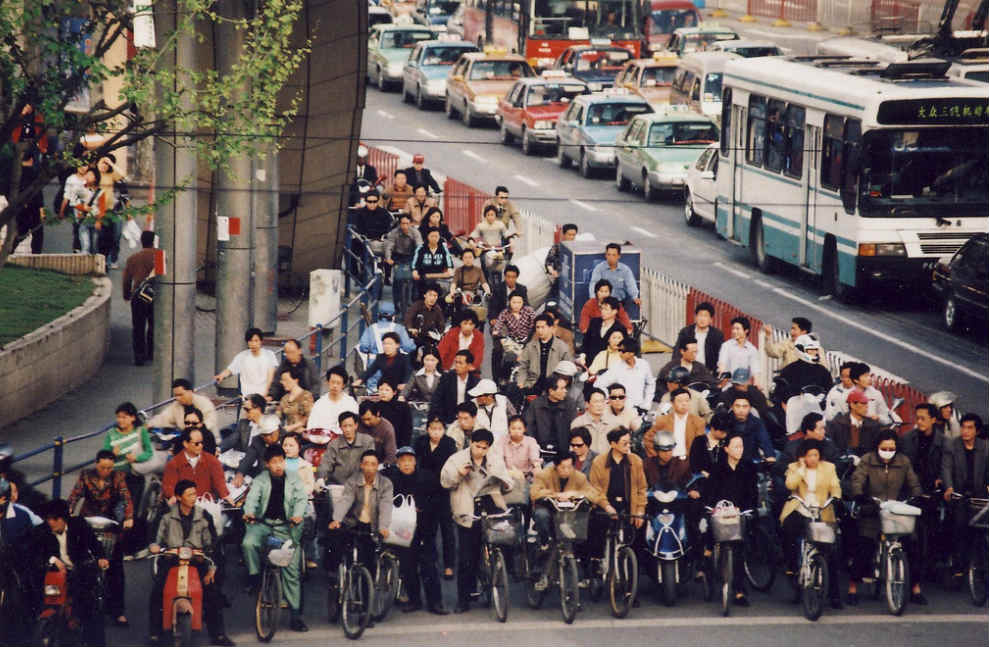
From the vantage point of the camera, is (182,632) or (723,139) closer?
(182,632)

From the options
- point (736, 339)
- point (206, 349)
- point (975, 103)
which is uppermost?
point (975, 103)

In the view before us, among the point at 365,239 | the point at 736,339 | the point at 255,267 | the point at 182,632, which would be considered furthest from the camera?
the point at 365,239

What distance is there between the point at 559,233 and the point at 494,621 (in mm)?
12147

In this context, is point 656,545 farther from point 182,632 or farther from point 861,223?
point 861,223

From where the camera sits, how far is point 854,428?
17.4 m

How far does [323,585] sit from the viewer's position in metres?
16.7

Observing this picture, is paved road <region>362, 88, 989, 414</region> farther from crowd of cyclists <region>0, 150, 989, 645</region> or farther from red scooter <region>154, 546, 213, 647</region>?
red scooter <region>154, 546, 213, 647</region>

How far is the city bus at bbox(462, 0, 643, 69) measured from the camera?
5109 centimetres

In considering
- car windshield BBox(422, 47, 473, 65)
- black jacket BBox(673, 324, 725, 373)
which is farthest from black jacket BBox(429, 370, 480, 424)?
car windshield BBox(422, 47, 473, 65)

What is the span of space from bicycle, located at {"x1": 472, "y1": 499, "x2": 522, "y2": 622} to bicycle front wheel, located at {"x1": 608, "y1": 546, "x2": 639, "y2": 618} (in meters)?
0.81

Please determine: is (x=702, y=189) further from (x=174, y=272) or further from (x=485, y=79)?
(x=174, y=272)

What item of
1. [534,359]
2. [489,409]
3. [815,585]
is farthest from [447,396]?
[815,585]

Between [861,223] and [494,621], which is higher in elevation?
[861,223]

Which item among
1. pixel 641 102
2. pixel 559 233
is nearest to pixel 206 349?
pixel 559 233
